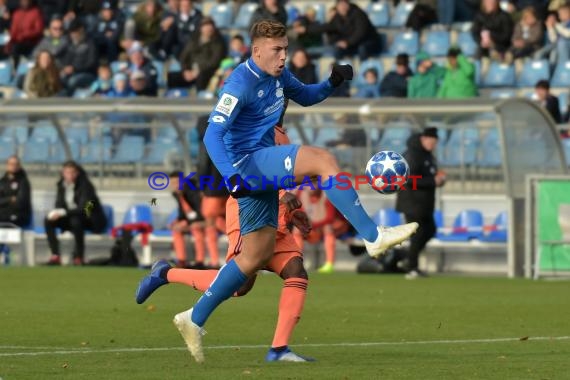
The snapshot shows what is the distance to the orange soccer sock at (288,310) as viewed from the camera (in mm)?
9477

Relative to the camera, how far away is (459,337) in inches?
448

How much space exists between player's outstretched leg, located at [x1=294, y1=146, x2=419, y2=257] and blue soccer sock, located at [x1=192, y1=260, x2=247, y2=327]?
32.9 inches

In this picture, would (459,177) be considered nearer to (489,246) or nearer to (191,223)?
(489,246)

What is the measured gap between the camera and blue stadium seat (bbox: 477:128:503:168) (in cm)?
2056

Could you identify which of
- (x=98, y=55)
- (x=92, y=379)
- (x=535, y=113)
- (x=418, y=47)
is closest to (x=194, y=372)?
(x=92, y=379)

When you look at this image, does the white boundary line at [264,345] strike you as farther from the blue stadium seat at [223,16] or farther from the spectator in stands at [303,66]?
the blue stadium seat at [223,16]

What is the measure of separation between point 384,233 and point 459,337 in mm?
2972

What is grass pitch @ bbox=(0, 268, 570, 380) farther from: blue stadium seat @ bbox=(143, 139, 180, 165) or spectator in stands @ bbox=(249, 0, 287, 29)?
spectator in stands @ bbox=(249, 0, 287, 29)

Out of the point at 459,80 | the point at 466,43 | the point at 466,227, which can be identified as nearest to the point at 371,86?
the point at 459,80

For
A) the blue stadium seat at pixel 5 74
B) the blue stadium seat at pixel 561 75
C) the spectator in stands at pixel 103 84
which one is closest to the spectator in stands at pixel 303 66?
the blue stadium seat at pixel 561 75

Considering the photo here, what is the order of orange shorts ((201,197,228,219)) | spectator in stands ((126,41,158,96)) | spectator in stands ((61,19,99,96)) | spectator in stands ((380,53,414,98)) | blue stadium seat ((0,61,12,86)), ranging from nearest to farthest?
orange shorts ((201,197,228,219)) → spectator in stands ((380,53,414,98)) → spectator in stands ((126,41,158,96)) → spectator in stands ((61,19,99,96)) → blue stadium seat ((0,61,12,86))

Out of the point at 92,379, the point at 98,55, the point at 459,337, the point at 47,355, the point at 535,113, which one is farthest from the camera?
the point at 98,55

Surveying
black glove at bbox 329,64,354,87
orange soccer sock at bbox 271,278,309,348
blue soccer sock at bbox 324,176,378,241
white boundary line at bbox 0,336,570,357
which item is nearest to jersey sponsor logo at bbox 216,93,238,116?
blue soccer sock at bbox 324,176,378,241

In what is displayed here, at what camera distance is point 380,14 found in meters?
→ 26.8
